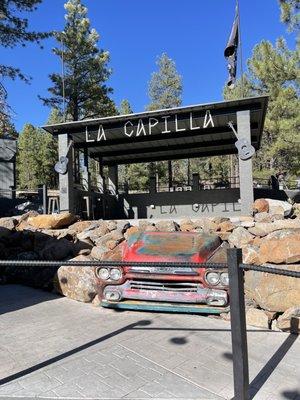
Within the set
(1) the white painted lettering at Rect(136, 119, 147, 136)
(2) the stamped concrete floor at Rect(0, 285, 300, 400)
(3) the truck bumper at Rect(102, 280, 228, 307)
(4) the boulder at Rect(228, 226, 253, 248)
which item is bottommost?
(2) the stamped concrete floor at Rect(0, 285, 300, 400)

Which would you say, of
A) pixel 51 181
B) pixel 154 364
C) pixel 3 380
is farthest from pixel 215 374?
pixel 51 181

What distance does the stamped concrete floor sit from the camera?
3568mm

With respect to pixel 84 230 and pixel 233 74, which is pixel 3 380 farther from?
pixel 233 74

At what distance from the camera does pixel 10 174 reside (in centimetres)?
1952

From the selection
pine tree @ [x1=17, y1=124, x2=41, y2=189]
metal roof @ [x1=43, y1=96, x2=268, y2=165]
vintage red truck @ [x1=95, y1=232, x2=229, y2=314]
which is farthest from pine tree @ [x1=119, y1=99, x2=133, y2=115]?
vintage red truck @ [x1=95, y1=232, x2=229, y2=314]

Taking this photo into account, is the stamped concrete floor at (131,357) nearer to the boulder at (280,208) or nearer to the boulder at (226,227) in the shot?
the boulder at (226,227)

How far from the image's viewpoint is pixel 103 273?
581 cm

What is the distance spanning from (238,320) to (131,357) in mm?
1614

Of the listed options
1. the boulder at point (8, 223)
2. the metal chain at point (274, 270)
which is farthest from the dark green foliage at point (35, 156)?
the metal chain at point (274, 270)

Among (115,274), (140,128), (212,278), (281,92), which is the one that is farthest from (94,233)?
(281,92)

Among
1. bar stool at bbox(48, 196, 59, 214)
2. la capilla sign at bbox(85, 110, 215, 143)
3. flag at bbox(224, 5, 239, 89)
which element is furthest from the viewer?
flag at bbox(224, 5, 239, 89)

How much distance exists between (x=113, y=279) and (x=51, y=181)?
47.8 metres

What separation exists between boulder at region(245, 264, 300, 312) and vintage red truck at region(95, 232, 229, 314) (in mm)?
653

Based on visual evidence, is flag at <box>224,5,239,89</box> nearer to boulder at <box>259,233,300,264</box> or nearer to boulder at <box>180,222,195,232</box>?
boulder at <box>180,222,195,232</box>
